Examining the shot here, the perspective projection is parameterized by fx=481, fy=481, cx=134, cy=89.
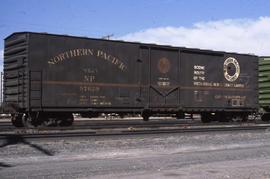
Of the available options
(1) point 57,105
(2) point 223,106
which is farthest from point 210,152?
(2) point 223,106

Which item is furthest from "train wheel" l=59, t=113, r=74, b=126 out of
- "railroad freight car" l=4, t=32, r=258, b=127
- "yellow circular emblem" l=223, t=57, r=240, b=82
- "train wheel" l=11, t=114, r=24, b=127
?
"yellow circular emblem" l=223, t=57, r=240, b=82

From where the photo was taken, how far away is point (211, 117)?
79.9 ft

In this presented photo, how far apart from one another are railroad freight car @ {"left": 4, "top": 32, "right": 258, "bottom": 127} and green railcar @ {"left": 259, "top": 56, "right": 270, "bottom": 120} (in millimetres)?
1829

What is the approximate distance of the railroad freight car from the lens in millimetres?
18156

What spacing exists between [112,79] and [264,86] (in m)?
10.0

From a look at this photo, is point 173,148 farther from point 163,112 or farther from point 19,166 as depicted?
point 163,112

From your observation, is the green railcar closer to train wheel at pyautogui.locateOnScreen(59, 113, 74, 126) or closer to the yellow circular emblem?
the yellow circular emblem

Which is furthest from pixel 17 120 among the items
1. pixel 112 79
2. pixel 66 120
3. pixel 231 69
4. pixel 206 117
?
pixel 231 69

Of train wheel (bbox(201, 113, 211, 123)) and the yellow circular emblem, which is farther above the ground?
the yellow circular emblem

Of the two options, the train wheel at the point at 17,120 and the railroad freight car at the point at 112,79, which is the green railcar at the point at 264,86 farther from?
the train wheel at the point at 17,120

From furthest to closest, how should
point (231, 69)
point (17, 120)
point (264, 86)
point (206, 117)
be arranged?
point (264, 86) → point (206, 117) → point (231, 69) → point (17, 120)

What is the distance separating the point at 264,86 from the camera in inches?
1024

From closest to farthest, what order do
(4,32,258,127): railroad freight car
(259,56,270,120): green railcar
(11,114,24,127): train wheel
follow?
1. (4,32,258,127): railroad freight car
2. (11,114,24,127): train wheel
3. (259,56,270,120): green railcar

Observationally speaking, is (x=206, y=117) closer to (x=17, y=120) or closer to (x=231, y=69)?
(x=231, y=69)
